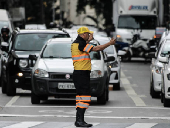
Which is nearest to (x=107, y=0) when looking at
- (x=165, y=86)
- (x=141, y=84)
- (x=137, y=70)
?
(x=137, y=70)

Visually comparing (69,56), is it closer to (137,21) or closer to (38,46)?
(38,46)

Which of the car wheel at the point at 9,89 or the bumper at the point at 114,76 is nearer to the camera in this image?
the car wheel at the point at 9,89

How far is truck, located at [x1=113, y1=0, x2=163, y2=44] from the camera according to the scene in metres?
37.4

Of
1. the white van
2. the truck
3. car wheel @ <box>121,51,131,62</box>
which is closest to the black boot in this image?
the white van

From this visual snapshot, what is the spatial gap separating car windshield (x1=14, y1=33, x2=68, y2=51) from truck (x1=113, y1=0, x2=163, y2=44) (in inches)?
746

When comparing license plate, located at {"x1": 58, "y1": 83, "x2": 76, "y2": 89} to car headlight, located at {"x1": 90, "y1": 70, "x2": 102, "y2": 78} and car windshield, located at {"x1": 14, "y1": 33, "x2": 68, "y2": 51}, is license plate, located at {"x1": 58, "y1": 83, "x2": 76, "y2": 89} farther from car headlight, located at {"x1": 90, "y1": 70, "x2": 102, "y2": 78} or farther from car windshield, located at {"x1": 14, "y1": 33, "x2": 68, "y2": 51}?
car windshield, located at {"x1": 14, "y1": 33, "x2": 68, "y2": 51}

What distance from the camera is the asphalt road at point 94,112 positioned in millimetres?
11414

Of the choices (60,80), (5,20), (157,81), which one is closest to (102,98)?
(60,80)

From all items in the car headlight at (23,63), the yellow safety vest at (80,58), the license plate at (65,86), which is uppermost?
the yellow safety vest at (80,58)

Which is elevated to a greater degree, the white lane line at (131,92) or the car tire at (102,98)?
the car tire at (102,98)

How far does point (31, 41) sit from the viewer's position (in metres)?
18.4

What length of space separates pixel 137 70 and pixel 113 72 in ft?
31.1

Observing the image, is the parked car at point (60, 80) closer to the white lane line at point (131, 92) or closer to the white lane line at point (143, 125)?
the white lane line at point (131, 92)

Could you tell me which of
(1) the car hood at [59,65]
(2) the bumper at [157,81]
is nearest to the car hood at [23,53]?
(1) the car hood at [59,65]
